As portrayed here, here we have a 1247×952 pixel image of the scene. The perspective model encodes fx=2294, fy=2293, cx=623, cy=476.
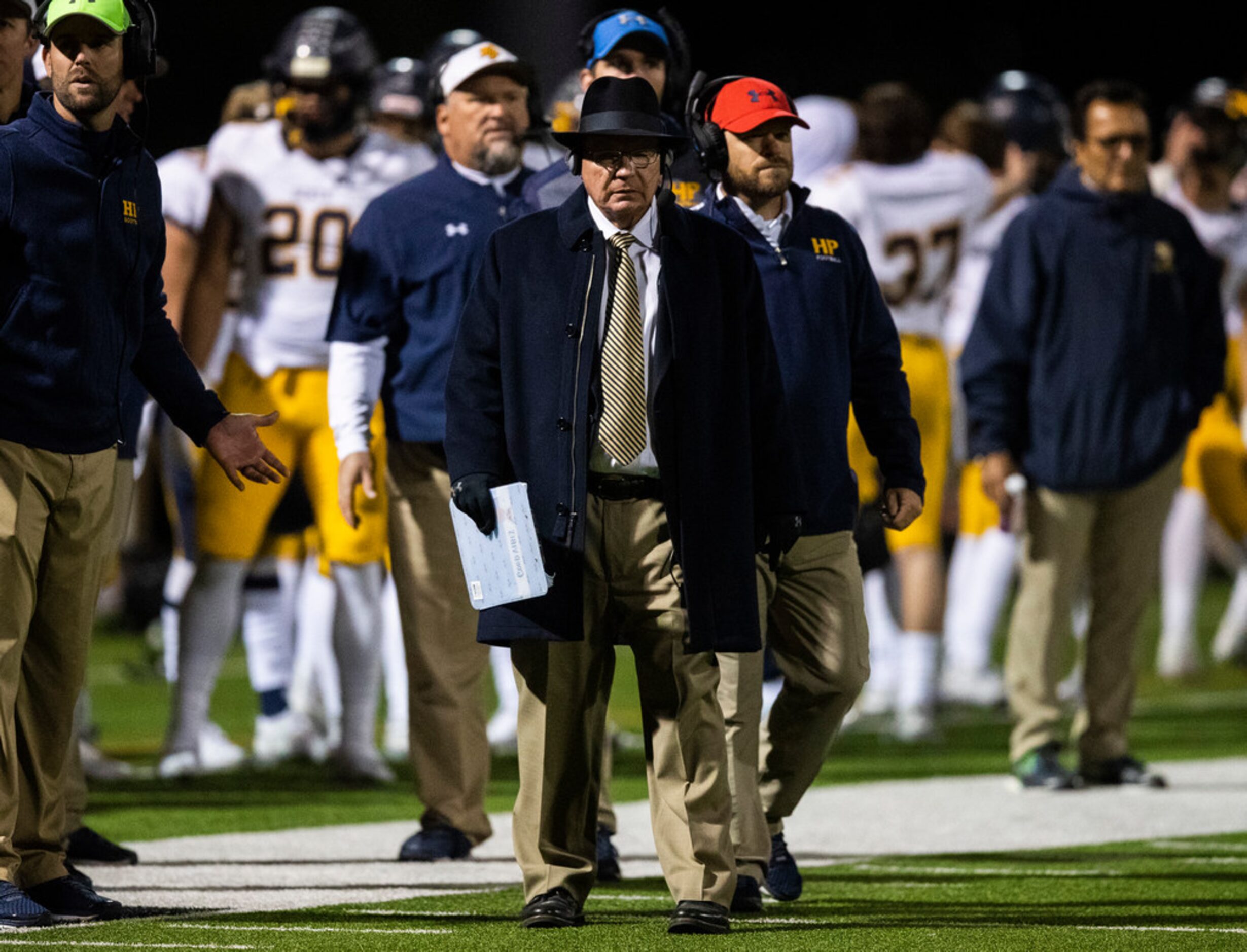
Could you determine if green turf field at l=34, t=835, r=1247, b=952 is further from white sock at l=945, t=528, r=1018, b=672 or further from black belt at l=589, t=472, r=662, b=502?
white sock at l=945, t=528, r=1018, b=672

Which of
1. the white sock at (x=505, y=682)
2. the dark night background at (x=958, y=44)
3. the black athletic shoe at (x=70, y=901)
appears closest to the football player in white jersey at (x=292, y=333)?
the white sock at (x=505, y=682)

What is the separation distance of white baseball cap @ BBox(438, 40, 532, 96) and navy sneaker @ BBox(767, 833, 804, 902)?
2.57 metres

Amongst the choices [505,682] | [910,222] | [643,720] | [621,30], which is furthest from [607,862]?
[910,222]

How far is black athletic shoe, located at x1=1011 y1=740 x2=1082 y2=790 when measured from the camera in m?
8.85

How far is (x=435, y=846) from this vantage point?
700 cm

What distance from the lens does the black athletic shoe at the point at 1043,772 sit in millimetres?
8852

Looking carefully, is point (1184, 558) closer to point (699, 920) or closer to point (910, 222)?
point (910, 222)

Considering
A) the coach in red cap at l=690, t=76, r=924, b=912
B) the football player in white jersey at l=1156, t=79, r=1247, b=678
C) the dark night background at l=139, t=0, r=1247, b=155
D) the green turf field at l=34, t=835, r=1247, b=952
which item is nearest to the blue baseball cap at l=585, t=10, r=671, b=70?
the coach in red cap at l=690, t=76, r=924, b=912

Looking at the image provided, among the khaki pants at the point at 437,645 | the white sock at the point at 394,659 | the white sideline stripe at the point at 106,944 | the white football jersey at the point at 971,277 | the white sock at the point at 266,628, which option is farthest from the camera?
the white football jersey at the point at 971,277

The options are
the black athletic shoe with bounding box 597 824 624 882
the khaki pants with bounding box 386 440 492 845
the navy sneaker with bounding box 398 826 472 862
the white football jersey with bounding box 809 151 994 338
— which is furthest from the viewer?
the white football jersey with bounding box 809 151 994 338

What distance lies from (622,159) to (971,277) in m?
6.82

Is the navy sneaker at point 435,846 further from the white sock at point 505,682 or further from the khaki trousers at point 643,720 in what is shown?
the white sock at point 505,682

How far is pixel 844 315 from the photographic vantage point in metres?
6.38

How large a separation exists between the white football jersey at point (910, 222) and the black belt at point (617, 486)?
4.97 m
